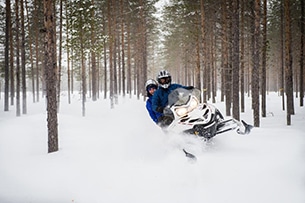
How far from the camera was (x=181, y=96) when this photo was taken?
17.6 ft

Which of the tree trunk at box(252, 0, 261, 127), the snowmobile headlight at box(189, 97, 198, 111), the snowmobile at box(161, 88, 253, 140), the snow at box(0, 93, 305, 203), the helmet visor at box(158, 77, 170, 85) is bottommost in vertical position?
the snow at box(0, 93, 305, 203)

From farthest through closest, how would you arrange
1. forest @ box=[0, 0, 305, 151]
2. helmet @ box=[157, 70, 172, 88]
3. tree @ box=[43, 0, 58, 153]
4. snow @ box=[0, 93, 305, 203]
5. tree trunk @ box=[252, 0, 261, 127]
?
forest @ box=[0, 0, 305, 151], tree trunk @ box=[252, 0, 261, 127], tree @ box=[43, 0, 58, 153], helmet @ box=[157, 70, 172, 88], snow @ box=[0, 93, 305, 203]

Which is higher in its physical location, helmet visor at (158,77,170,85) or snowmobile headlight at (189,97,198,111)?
helmet visor at (158,77,170,85)

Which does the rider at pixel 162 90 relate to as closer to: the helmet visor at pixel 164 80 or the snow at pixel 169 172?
the helmet visor at pixel 164 80

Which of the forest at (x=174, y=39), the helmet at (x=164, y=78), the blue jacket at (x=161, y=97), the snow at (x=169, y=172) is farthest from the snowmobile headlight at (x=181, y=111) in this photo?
the forest at (x=174, y=39)

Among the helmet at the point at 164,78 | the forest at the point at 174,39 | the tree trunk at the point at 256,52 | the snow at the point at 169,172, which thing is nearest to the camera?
the snow at the point at 169,172

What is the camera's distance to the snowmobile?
495 centimetres

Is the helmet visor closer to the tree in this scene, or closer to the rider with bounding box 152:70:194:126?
the rider with bounding box 152:70:194:126

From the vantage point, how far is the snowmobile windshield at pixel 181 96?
5228 millimetres

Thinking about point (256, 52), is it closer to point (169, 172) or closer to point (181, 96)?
point (181, 96)

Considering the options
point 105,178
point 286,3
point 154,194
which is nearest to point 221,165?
point 154,194

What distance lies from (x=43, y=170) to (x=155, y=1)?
24.4m

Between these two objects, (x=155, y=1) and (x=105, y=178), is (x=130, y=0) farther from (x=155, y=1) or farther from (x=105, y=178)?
(x=105, y=178)

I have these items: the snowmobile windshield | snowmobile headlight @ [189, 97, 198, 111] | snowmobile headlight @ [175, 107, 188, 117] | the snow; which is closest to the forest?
the snow
